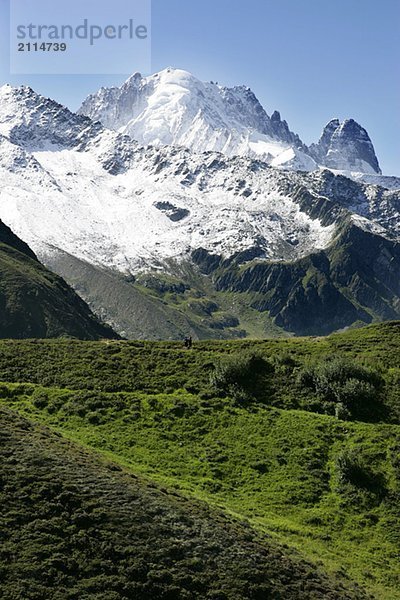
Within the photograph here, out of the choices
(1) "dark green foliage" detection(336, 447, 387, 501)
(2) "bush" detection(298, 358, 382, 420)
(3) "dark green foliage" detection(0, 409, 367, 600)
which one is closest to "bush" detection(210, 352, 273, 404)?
(2) "bush" detection(298, 358, 382, 420)

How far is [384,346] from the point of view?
77.6 metres

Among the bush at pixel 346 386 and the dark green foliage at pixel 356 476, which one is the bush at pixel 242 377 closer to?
the bush at pixel 346 386

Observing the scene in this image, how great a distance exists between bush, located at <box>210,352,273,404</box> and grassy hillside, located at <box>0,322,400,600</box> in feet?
0.50

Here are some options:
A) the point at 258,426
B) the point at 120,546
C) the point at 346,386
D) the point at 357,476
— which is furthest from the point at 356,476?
the point at 120,546

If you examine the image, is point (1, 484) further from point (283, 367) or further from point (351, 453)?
point (283, 367)

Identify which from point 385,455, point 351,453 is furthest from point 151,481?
point 385,455

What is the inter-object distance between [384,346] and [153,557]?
54.9 meters

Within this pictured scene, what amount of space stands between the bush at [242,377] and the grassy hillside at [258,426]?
6.0 inches

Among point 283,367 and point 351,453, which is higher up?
point 283,367

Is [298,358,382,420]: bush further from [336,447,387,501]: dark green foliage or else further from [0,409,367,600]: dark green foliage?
[0,409,367,600]: dark green foliage

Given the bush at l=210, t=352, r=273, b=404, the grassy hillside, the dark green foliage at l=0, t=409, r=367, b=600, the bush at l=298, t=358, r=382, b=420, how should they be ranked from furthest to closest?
the bush at l=210, t=352, r=273, b=404
the bush at l=298, t=358, r=382, b=420
the grassy hillside
the dark green foliage at l=0, t=409, r=367, b=600

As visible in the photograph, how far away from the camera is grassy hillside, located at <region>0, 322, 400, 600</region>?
39438 mm

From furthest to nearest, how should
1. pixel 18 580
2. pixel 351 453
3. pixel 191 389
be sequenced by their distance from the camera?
pixel 191 389 → pixel 351 453 → pixel 18 580

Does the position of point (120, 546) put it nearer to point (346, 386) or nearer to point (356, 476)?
point (356, 476)
